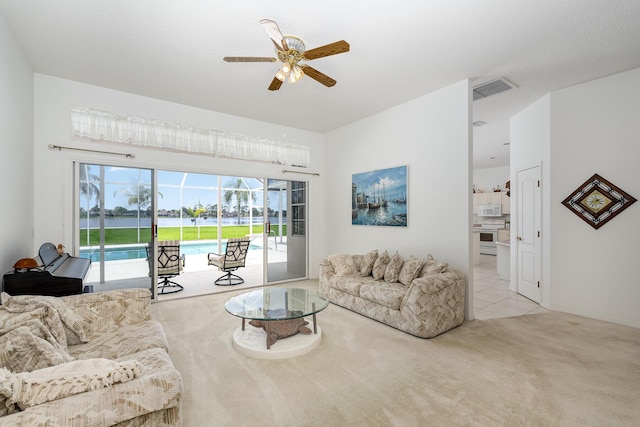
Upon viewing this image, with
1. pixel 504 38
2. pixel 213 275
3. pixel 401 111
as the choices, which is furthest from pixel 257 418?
pixel 213 275

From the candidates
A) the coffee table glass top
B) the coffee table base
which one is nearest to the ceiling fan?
the coffee table glass top

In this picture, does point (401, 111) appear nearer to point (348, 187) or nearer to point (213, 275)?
point (348, 187)

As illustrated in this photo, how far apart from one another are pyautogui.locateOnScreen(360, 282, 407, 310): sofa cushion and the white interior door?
7.75ft

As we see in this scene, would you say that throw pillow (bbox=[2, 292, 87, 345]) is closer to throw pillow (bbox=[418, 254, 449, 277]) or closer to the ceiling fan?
the ceiling fan

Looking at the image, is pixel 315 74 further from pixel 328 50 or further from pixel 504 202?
pixel 504 202

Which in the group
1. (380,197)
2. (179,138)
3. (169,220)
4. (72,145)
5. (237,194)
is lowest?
(169,220)

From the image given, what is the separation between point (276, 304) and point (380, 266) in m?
1.70

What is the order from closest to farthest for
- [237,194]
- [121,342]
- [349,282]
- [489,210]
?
1. [121,342]
2. [349,282]
3. [489,210]
4. [237,194]

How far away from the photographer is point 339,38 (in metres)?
2.79

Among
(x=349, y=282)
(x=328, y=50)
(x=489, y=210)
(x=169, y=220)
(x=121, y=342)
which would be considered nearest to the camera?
(x=121, y=342)

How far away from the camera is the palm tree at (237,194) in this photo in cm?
1074

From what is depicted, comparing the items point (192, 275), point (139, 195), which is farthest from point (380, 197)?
point (192, 275)

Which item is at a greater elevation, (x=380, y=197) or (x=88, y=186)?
(x=88, y=186)

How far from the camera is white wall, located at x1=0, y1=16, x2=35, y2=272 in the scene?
8.32 feet
